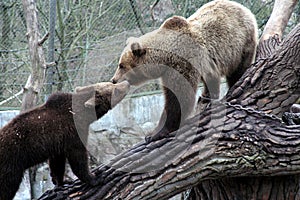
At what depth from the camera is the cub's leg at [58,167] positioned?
410cm

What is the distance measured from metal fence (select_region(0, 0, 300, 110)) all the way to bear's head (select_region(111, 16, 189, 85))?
2.71 m

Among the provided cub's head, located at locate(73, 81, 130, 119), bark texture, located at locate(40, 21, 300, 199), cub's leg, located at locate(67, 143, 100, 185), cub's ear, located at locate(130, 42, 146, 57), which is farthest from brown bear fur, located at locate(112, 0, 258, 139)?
cub's leg, located at locate(67, 143, 100, 185)

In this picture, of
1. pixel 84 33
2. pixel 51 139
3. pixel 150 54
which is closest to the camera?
pixel 51 139

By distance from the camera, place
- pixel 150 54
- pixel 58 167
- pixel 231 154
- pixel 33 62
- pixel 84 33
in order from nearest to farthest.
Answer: pixel 231 154 → pixel 58 167 → pixel 150 54 → pixel 33 62 → pixel 84 33

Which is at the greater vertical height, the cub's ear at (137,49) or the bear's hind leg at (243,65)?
the cub's ear at (137,49)

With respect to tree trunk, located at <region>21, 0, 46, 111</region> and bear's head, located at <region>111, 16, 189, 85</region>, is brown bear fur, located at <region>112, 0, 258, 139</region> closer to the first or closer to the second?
bear's head, located at <region>111, 16, 189, 85</region>

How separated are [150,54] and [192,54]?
39cm

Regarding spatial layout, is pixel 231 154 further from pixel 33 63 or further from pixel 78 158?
pixel 33 63

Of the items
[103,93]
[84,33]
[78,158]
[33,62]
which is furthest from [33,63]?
[84,33]

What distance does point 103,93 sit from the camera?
4.44 meters

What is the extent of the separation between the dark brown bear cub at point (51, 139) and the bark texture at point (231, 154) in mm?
281

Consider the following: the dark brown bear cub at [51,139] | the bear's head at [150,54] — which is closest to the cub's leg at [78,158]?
the dark brown bear cub at [51,139]

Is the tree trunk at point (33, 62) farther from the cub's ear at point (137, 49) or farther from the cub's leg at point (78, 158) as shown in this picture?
the cub's leg at point (78, 158)

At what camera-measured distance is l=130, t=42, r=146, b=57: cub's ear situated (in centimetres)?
450
